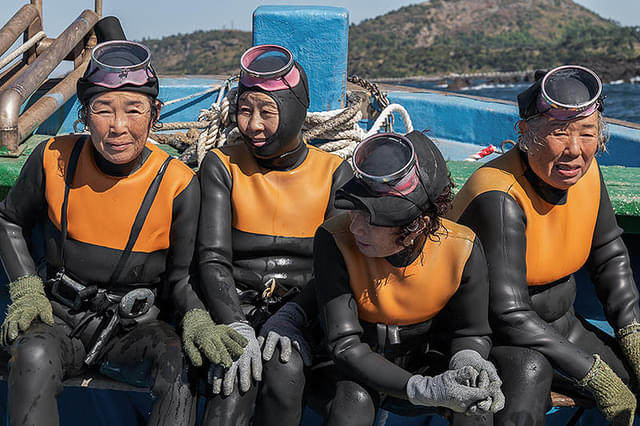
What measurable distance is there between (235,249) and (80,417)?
1.08 meters

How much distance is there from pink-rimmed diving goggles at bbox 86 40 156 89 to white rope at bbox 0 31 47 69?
60.4 inches

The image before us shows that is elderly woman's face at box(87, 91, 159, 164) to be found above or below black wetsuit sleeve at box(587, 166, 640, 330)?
above

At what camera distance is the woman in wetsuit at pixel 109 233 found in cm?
226

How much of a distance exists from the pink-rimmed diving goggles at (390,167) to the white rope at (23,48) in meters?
2.36

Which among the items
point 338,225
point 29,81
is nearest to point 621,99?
point 29,81

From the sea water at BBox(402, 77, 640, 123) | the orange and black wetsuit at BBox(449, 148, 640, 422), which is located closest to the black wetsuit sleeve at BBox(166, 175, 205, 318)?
the orange and black wetsuit at BBox(449, 148, 640, 422)

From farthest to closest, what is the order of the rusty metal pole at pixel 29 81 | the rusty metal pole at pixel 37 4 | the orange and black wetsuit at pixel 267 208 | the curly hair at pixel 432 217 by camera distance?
the rusty metal pole at pixel 37 4 < the rusty metal pole at pixel 29 81 < the orange and black wetsuit at pixel 267 208 < the curly hair at pixel 432 217

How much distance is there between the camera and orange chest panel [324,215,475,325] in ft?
7.01

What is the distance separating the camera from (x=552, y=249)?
7.75 ft

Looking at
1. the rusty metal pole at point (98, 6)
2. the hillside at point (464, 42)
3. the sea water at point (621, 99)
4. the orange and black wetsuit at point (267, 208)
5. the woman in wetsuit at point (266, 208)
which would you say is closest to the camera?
the woman in wetsuit at point (266, 208)

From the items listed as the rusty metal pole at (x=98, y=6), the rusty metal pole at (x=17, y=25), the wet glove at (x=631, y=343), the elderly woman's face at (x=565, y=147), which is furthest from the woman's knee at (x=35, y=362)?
the rusty metal pole at (x=98, y=6)

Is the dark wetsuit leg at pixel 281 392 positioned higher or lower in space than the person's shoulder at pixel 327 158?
lower

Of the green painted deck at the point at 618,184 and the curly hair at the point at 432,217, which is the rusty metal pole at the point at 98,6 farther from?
the curly hair at the point at 432,217

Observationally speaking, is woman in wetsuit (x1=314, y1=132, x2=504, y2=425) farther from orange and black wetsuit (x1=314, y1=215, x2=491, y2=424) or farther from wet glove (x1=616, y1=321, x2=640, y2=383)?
wet glove (x1=616, y1=321, x2=640, y2=383)
